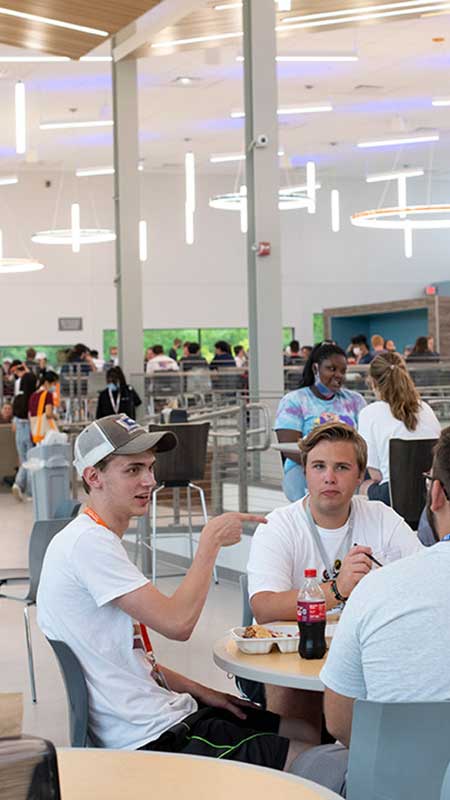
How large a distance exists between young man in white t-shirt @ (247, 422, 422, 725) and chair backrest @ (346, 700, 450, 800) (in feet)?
3.73

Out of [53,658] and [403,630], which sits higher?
[403,630]

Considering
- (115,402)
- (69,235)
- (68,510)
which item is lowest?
(68,510)

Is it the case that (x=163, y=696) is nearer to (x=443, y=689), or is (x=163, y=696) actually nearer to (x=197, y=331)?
(x=443, y=689)

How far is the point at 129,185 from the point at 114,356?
913 centimetres

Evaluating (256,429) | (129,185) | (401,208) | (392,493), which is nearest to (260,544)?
(392,493)

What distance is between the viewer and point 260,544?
10.6ft

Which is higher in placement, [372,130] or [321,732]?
[372,130]

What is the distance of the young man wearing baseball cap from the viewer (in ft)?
8.24

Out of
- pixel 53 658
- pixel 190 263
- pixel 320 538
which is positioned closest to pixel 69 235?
pixel 190 263

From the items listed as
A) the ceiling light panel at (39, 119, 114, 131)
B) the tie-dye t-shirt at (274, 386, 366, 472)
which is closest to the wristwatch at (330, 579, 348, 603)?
the tie-dye t-shirt at (274, 386, 366, 472)

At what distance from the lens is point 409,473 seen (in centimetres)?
577

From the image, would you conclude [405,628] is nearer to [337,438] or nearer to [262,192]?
[337,438]

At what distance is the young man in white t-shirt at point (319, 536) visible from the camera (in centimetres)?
311

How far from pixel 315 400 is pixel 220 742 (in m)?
3.68
